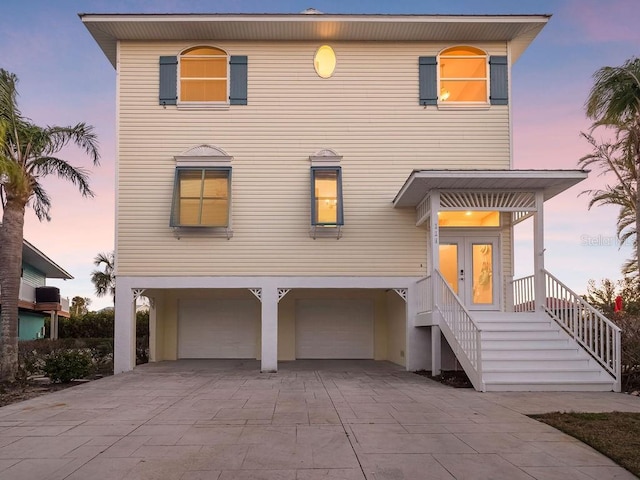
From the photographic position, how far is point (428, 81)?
13.6 m

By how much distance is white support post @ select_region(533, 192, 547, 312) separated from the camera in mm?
11406

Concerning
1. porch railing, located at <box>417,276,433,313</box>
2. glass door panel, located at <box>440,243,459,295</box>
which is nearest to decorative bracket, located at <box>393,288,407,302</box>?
porch railing, located at <box>417,276,433,313</box>

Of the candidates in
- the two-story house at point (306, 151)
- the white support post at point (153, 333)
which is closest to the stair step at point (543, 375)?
the two-story house at point (306, 151)

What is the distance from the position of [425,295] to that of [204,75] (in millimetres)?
7445

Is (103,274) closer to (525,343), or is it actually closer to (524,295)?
(524,295)

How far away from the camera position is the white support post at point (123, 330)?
511 inches

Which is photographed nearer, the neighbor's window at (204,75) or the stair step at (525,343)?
the stair step at (525,343)

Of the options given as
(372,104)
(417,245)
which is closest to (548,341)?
(417,245)

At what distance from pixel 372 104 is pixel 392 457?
10097mm

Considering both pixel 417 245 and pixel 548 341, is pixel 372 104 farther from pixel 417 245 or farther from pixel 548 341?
pixel 548 341

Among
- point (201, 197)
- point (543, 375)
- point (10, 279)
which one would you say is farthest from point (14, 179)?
point (543, 375)

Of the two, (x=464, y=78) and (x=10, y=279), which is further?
(x=464, y=78)

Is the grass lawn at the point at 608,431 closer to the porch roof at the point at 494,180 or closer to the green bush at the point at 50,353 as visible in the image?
the porch roof at the point at 494,180

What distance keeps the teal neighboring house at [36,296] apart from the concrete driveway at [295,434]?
17885 mm
